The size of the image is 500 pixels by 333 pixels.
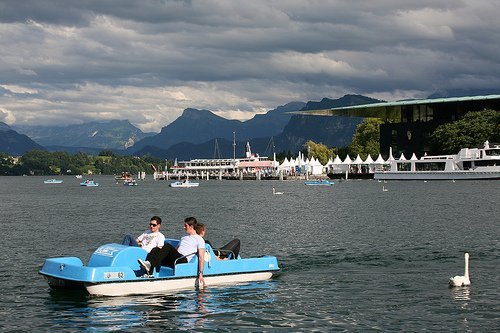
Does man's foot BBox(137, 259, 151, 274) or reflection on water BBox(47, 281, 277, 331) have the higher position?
man's foot BBox(137, 259, 151, 274)

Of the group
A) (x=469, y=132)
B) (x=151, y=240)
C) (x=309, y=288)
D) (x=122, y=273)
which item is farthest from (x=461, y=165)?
(x=122, y=273)

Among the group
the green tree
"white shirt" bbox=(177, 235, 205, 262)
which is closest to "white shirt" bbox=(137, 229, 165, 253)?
"white shirt" bbox=(177, 235, 205, 262)

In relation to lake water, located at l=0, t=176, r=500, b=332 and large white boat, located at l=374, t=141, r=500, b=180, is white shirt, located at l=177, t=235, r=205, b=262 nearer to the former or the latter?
lake water, located at l=0, t=176, r=500, b=332

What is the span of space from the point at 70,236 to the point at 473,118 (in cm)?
15375

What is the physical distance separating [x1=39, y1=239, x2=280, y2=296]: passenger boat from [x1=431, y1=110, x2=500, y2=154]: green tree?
541 feet

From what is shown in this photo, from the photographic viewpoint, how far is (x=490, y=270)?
109ft

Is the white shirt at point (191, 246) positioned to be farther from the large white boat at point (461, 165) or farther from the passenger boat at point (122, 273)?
the large white boat at point (461, 165)

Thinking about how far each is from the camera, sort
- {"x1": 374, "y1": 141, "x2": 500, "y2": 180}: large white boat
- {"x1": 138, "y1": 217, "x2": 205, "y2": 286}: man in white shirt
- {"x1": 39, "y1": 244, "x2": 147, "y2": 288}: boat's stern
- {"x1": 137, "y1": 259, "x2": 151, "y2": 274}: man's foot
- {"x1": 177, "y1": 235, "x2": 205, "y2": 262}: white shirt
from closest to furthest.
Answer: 1. {"x1": 39, "y1": 244, "x2": 147, "y2": 288}: boat's stern
2. {"x1": 137, "y1": 259, "x2": 151, "y2": 274}: man's foot
3. {"x1": 138, "y1": 217, "x2": 205, "y2": 286}: man in white shirt
4. {"x1": 177, "y1": 235, "x2": 205, "y2": 262}: white shirt
5. {"x1": 374, "y1": 141, "x2": 500, "y2": 180}: large white boat

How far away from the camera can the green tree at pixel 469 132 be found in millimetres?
185000

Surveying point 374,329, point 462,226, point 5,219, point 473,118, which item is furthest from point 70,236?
point 473,118

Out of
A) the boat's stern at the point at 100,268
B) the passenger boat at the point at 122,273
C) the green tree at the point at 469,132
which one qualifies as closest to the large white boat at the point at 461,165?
the green tree at the point at 469,132

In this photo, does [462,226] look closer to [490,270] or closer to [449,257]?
[449,257]

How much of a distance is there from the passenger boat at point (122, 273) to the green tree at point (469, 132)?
164778mm

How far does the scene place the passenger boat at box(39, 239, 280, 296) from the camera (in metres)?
25.4
